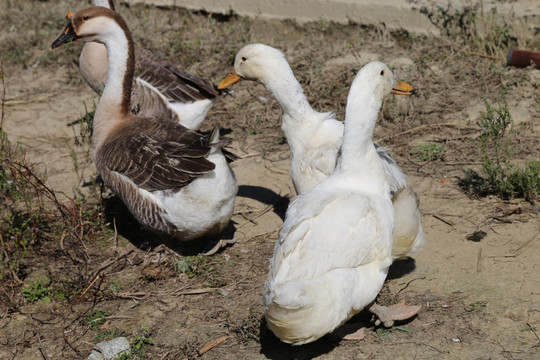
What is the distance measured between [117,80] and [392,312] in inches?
124

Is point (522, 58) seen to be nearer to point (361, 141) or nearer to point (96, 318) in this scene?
point (361, 141)

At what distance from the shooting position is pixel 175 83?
671cm

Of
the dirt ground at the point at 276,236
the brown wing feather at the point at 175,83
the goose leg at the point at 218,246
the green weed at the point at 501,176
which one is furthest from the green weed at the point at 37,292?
the green weed at the point at 501,176

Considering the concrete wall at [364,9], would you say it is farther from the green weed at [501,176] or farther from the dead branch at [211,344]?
the dead branch at [211,344]

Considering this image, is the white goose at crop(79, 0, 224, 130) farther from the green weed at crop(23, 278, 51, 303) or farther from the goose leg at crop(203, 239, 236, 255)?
the green weed at crop(23, 278, 51, 303)

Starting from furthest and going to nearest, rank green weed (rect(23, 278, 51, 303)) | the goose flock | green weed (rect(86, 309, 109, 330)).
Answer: green weed (rect(23, 278, 51, 303))
green weed (rect(86, 309, 109, 330))
the goose flock

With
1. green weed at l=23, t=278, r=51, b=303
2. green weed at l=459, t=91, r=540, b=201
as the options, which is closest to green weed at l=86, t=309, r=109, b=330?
green weed at l=23, t=278, r=51, b=303

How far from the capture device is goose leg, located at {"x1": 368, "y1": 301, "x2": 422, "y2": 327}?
3812 millimetres

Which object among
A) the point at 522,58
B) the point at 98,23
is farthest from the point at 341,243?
the point at 522,58

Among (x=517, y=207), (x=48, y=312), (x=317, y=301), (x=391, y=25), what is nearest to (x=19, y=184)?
(x=48, y=312)

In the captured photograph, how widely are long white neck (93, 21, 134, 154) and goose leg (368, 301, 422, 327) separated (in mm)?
2853

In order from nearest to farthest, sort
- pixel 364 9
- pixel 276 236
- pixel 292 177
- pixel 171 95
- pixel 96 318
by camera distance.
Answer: pixel 96 318 < pixel 292 177 < pixel 276 236 < pixel 171 95 < pixel 364 9

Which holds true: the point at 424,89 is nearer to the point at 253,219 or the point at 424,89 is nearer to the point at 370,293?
the point at 253,219

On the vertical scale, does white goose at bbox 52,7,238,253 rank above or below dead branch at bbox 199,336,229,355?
above
